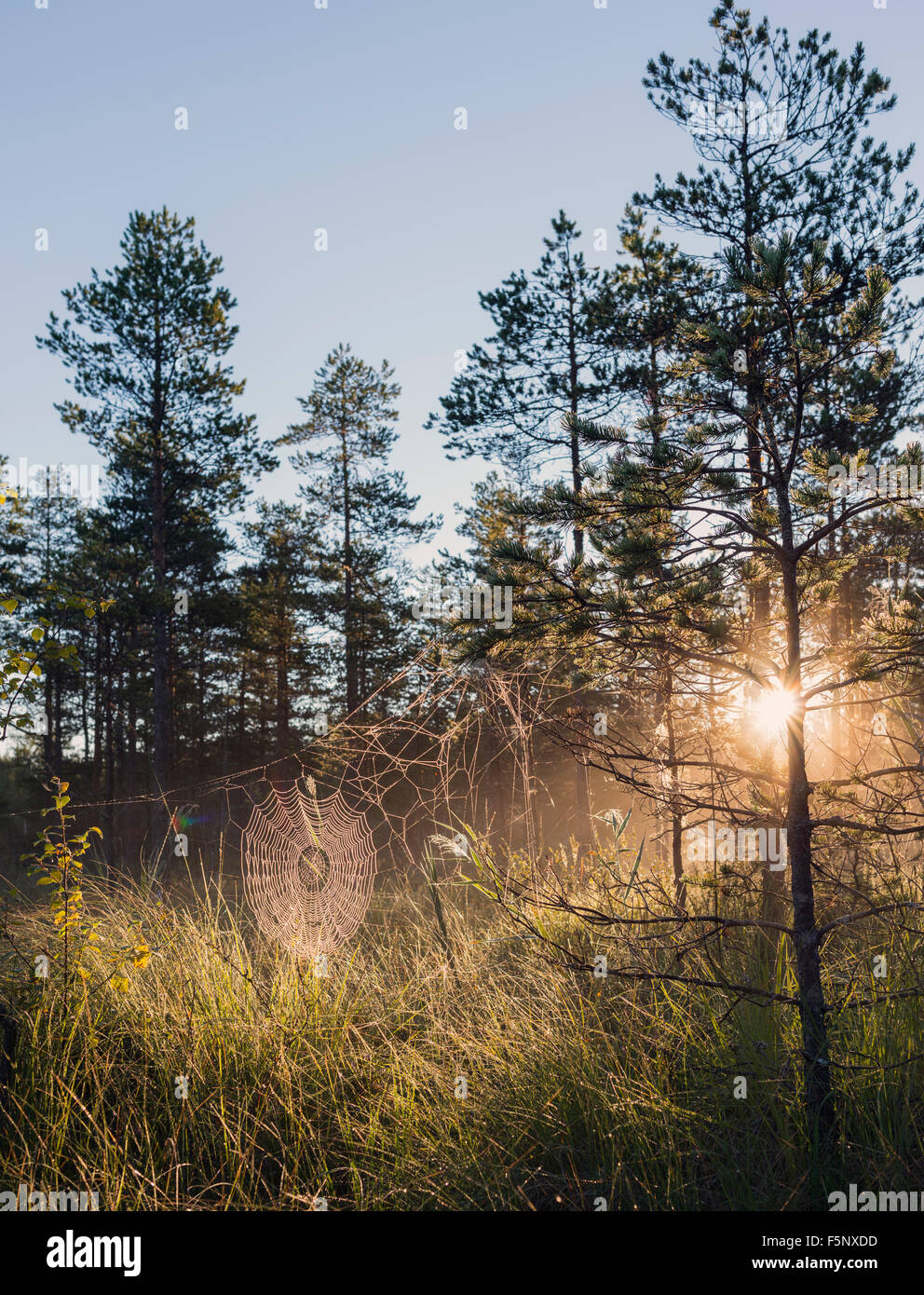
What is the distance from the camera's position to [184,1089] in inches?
142

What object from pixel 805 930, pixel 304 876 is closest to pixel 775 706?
pixel 805 930

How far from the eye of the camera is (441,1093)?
362cm

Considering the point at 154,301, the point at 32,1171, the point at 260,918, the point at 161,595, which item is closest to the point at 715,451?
the point at 32,1171

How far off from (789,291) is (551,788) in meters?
24.9

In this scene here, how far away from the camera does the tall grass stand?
3.01m

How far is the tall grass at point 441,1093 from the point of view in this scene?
3.01 metres

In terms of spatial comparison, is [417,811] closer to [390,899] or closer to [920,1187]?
[390,899]

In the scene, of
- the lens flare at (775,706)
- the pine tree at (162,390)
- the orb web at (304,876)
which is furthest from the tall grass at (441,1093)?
the pine tree at (162,390)

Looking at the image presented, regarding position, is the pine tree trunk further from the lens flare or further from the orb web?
the orb web

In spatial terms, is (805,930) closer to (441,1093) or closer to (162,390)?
(441,1093)

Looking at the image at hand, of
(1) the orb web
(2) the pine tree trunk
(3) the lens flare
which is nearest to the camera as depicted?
(2) the pine tree trunk

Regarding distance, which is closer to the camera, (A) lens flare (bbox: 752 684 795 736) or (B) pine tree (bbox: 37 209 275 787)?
(A) lens flare (bbox: 752 684 795 736)

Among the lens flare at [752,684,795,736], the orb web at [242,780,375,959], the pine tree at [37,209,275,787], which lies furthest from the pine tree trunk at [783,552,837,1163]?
the pine tree at [37,209,275,787]

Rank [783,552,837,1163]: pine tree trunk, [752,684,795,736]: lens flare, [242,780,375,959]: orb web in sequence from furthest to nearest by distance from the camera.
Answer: [242,780,375,959]: orb web < [752,684,795,736]: lens flare < [783,552,837,1163]: pine tree trunk
